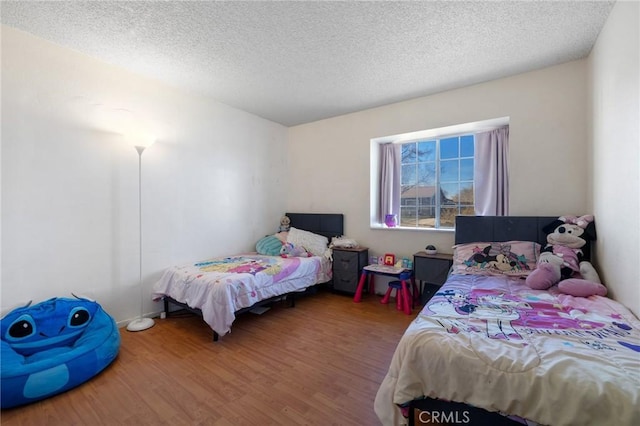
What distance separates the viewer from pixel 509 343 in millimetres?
1229

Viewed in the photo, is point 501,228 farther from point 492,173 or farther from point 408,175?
point 408,175

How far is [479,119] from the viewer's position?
10.3 feet

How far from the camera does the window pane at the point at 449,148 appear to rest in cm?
362

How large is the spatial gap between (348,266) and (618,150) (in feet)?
9.12

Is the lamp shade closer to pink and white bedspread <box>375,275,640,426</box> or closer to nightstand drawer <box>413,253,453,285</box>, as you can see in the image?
pink and white bedspread <box>375,275,640,426</box>

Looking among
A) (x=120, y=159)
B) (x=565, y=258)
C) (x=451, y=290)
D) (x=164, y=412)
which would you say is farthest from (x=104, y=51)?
(x=565, y=258)

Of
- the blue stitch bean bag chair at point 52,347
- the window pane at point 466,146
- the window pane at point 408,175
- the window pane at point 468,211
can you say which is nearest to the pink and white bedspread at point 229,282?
the blue stitch bean bag chair at point 52,347

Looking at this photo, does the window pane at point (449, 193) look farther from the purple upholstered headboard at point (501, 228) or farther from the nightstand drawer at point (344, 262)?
the nightstand drawer at point (344, 262)

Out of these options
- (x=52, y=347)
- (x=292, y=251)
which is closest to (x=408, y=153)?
(x=292, y=251)

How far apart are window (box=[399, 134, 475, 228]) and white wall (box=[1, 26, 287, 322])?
2.55 meters

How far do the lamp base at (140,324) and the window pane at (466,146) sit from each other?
13.8 feet

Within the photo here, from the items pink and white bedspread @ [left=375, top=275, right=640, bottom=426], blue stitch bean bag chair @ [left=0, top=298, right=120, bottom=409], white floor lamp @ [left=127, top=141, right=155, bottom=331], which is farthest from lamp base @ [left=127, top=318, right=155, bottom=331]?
pink and white bedspread @ [left=375, top=275, right=640, bottom=426]

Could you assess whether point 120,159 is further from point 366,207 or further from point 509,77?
point 509,77

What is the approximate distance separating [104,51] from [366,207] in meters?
3.38
